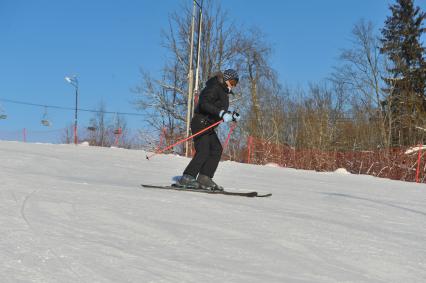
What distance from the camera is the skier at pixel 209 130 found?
632 centimetres

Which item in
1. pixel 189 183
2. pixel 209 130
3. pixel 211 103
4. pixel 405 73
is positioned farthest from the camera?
pixel 405 73

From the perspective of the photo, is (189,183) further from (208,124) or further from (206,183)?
(208,124)

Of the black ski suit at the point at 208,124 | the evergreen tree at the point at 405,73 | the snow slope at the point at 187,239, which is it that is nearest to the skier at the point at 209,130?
the black ski suit at the point at 208,124

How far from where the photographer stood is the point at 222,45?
1287 inches

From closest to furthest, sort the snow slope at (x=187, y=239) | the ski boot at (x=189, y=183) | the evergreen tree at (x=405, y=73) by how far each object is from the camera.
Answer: the snow slope at (x=187, y=239), the ski boot at (x=189, y=183), the evergreen tree at (x=405, y=73)

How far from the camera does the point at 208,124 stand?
21.3ft

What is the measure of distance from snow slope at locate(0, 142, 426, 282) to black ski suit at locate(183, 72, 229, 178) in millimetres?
975

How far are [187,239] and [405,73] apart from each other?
104 feet

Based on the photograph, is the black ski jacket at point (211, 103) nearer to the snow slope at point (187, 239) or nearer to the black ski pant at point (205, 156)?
the black ski pant at point (205, 156)

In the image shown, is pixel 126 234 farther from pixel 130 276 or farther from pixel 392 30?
pixel 392 30

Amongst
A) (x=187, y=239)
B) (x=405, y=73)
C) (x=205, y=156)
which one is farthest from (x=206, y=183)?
(x=405, y=73)

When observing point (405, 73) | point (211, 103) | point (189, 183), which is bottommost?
point (189, 183)

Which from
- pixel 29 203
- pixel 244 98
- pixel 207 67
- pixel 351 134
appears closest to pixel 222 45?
pixel 207 67

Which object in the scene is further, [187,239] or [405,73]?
[405,73]
